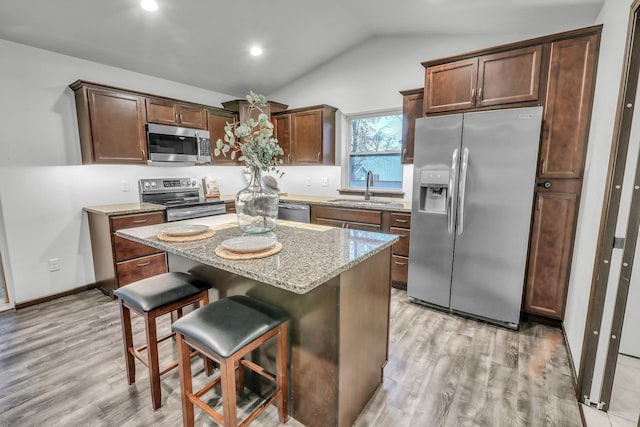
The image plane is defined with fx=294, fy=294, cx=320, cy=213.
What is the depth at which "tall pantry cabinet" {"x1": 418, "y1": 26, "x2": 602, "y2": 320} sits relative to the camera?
220 centimetres

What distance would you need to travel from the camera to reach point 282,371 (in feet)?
4.80

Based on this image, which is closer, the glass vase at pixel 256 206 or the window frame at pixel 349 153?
the glass vase at pixel 256 206

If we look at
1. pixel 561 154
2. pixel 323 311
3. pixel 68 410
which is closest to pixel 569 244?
pixel 561 154

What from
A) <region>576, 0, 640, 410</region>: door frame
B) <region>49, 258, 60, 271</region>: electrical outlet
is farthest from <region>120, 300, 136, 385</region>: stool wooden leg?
<region>576, 0, 640, 410</region>: door frame

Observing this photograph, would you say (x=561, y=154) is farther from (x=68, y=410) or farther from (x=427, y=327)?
(x=68, y=410)

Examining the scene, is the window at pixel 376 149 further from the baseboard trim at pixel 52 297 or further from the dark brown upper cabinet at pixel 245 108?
the baseboard trim at pixel 52 297

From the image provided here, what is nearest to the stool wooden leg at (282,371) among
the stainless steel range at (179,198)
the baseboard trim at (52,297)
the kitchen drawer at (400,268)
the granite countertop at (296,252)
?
the granite countertop at (296,252)

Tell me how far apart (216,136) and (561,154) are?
3.86m

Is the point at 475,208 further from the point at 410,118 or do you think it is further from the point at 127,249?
the point at 127,249

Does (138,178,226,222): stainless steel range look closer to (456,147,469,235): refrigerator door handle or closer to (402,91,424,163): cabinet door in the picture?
(402,91,424,163): cabinet door

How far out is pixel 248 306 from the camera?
1466mm

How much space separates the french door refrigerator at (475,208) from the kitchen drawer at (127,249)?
2.64 m

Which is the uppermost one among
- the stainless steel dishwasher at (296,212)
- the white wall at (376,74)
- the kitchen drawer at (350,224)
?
the white wall at (376,74)

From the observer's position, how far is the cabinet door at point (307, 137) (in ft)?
13.2
